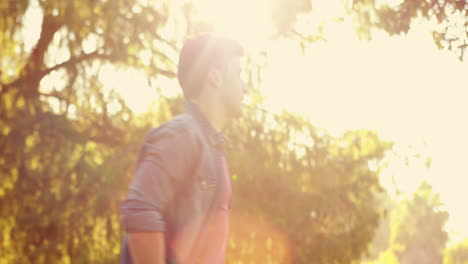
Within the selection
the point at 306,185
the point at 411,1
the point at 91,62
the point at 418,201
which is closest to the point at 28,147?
the point at 91,62

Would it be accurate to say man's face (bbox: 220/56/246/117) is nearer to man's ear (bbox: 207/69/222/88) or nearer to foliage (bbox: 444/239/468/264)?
man's ear (bbox: 207/69/222/88)

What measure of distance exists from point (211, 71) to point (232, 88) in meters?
0.11

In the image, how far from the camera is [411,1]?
6180 millimetres

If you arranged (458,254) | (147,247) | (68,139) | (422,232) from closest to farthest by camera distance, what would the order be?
1. (147,247)
2. (68,139)
3. (458,254)
4. (422,232)

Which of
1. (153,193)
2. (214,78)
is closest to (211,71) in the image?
(214,78)

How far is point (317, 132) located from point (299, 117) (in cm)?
50

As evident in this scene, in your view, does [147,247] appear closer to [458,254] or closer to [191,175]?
[191,175]

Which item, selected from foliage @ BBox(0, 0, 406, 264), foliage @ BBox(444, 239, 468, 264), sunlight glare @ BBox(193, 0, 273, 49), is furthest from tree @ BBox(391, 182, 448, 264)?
sunlight glare @ BBox(193, 0, 273, 49)

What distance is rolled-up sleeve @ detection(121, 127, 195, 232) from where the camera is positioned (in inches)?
78.4

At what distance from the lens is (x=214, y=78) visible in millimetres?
2400

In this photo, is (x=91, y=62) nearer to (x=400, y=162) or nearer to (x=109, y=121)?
(x=109, y=121)

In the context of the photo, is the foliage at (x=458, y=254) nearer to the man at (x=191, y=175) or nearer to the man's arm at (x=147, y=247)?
the man at (x=191, y=175)

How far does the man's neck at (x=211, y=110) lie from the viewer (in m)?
2.39

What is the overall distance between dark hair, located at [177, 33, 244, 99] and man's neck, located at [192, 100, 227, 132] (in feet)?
0.15
